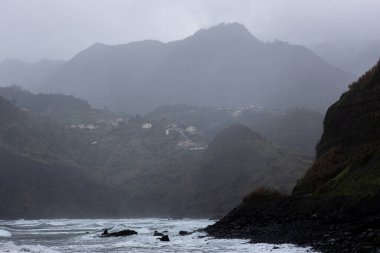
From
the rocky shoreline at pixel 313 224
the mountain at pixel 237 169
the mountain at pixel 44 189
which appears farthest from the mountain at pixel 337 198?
the mountain at pixel 44 189

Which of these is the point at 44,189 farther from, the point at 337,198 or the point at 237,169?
the point at 337,198

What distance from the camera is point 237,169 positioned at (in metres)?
165

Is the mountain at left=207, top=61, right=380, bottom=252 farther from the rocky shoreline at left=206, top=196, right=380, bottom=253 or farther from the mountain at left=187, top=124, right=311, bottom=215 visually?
the mountain at left=187, top=124, right=311, bottom=215

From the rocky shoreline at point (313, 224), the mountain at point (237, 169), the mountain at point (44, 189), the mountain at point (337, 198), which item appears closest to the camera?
the rocky shoreline at point (313, 224)

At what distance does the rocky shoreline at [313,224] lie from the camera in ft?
87.9

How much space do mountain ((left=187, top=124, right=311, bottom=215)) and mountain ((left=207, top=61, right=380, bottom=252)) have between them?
77115mm

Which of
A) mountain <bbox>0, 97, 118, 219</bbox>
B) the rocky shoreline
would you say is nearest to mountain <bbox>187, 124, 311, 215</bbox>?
mountain <bbox>0, 97, 118, 219</bbox>

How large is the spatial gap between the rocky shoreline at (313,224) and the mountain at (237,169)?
84921 millimetres

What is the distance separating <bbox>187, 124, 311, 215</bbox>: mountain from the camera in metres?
148

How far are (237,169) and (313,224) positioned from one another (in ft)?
424

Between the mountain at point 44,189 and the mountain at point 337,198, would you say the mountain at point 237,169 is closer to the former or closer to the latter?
the mountain at point 44,189

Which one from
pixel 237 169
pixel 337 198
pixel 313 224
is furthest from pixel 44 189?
pixel 337 198

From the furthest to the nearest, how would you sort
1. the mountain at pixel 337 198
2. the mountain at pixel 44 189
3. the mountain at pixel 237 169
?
the mountain at pixel 44 189 < the mountain at pixel 237 169 < the mountain at pixel 337 198

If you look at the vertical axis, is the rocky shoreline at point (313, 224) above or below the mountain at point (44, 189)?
below
